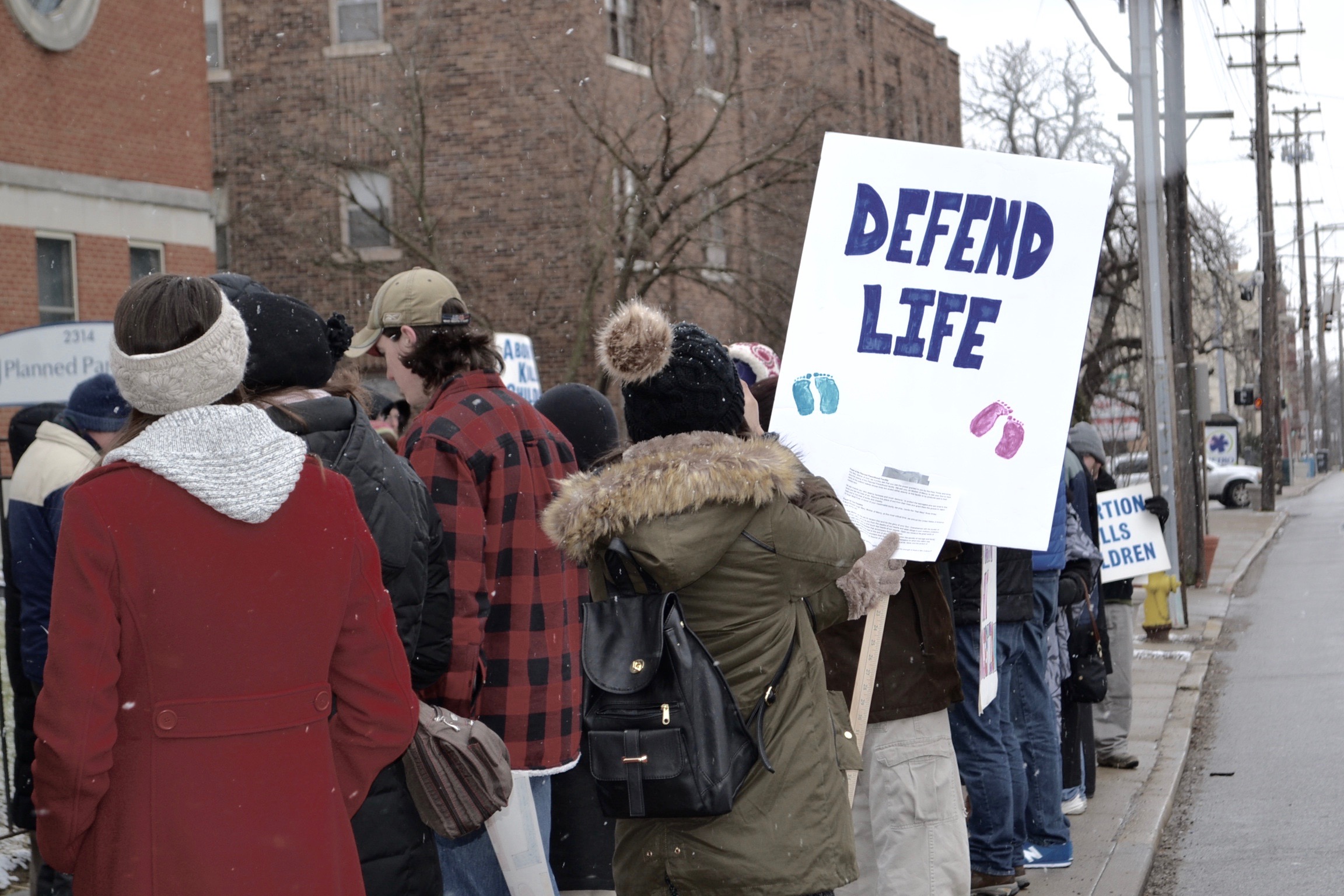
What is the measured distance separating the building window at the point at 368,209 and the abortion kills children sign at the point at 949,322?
688 inches

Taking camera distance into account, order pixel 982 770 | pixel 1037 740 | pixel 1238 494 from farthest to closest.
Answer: pixel 1238 494 < pixel 1037 740 < pixel 982 770

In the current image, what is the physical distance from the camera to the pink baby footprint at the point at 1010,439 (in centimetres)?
428

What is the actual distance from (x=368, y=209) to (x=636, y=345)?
19.1 metres

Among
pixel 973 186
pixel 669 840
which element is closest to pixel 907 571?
pixel 973 186

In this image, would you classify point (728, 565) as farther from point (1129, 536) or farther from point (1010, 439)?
point (1129, 536)

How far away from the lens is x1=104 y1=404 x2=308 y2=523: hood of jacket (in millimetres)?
2277

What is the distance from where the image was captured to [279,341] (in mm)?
2816

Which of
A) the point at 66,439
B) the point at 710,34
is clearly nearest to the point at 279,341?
the point at 66,439

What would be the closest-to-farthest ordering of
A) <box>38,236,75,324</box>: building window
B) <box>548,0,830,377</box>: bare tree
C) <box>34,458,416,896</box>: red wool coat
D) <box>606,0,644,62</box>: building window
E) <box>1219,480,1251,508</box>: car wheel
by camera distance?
<box>34,458,416,896</box>: red wool coat → <box>38,236,75,324</box>: building window → <box>548,0,830,377</box>: bare tree → <box>606,0,644,62</box>: building window → <box>1219,480,1251,508</box>: car wheel

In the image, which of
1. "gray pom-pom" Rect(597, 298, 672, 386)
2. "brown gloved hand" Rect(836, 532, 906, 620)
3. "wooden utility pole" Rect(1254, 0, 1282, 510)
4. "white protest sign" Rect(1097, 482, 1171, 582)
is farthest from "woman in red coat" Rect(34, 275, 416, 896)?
"wooden utility pole" Rect(1254, 0, 1282, 510)

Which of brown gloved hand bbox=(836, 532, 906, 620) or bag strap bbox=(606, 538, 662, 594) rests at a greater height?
bag strap bbox=(606, 538, 662, 594)

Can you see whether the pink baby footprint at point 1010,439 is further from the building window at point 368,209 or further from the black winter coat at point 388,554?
the building window at point 368,209

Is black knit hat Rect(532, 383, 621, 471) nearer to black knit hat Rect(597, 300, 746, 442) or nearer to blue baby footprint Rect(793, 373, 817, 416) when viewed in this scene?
blue baby footprint Rect(793, 373, 817, 416)

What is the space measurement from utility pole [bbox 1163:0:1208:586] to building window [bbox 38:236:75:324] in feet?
41.1
